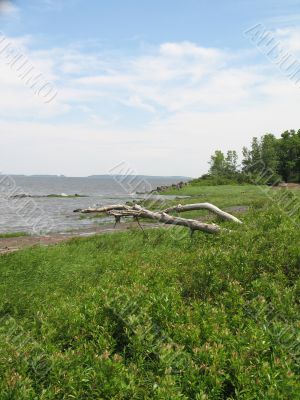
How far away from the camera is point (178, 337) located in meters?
6.26

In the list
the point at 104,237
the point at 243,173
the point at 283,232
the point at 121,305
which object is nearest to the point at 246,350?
the point at 121,305

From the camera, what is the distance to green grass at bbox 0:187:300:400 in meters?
5.07

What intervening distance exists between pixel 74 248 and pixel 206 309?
17.4m

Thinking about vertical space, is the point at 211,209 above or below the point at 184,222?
above

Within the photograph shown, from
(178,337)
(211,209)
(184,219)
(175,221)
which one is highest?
(211,209)

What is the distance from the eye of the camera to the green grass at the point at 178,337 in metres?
5.07

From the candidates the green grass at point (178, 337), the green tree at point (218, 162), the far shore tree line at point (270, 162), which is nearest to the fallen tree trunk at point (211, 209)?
the green grass at point (178, 337)

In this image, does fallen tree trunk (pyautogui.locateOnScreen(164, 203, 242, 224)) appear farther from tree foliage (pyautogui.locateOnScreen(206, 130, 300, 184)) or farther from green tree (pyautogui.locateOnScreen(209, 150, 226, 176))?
green tree (pyautogui.locateOnScreen(209, 150, 226, 176))

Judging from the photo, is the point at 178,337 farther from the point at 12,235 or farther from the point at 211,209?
the point at 12,235

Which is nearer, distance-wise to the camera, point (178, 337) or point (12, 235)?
point (178, 337)

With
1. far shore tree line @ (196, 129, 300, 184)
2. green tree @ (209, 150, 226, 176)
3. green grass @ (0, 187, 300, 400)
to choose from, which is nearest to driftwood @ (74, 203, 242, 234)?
→ green grass @ (0, 187, 300, 400)

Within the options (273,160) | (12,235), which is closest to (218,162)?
(273,160)

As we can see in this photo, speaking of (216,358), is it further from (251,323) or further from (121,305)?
(121,305)

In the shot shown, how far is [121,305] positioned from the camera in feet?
23.1
